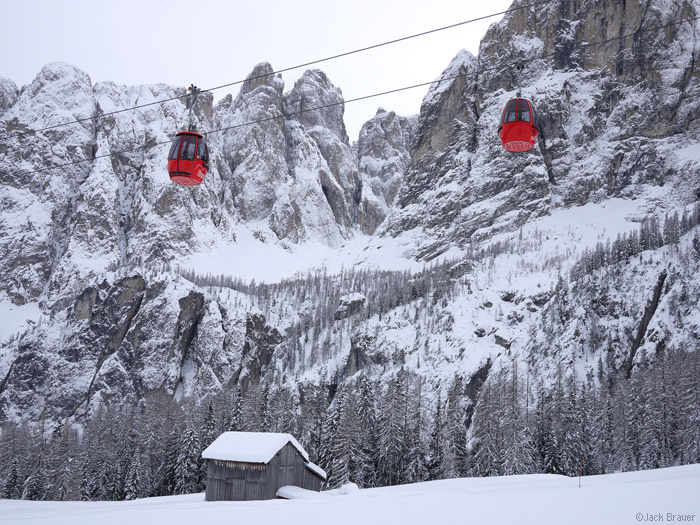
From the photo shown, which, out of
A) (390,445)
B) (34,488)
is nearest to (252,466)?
(390,445)

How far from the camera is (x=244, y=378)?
148500 millimetres

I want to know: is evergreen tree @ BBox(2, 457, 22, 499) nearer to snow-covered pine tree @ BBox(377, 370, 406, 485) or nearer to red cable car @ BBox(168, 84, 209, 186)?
snow-covered pine tree @ BBox(377, 370, 406, 485)

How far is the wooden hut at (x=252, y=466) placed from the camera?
125 feet

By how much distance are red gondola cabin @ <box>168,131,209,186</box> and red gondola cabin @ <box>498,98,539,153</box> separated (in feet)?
35.2

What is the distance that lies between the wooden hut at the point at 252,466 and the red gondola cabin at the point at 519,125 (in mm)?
25754

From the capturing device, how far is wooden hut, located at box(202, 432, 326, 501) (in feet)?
125

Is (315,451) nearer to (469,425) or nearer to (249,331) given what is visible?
(469,425)

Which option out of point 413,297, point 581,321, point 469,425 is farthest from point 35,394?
point 581,321

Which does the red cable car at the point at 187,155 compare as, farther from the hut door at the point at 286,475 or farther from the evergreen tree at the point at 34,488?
the evergreen tree at the point at 34,488

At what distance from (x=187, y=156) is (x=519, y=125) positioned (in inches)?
462

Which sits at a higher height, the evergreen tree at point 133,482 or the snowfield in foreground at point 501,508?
the snowfield in foreground at point 501,508
